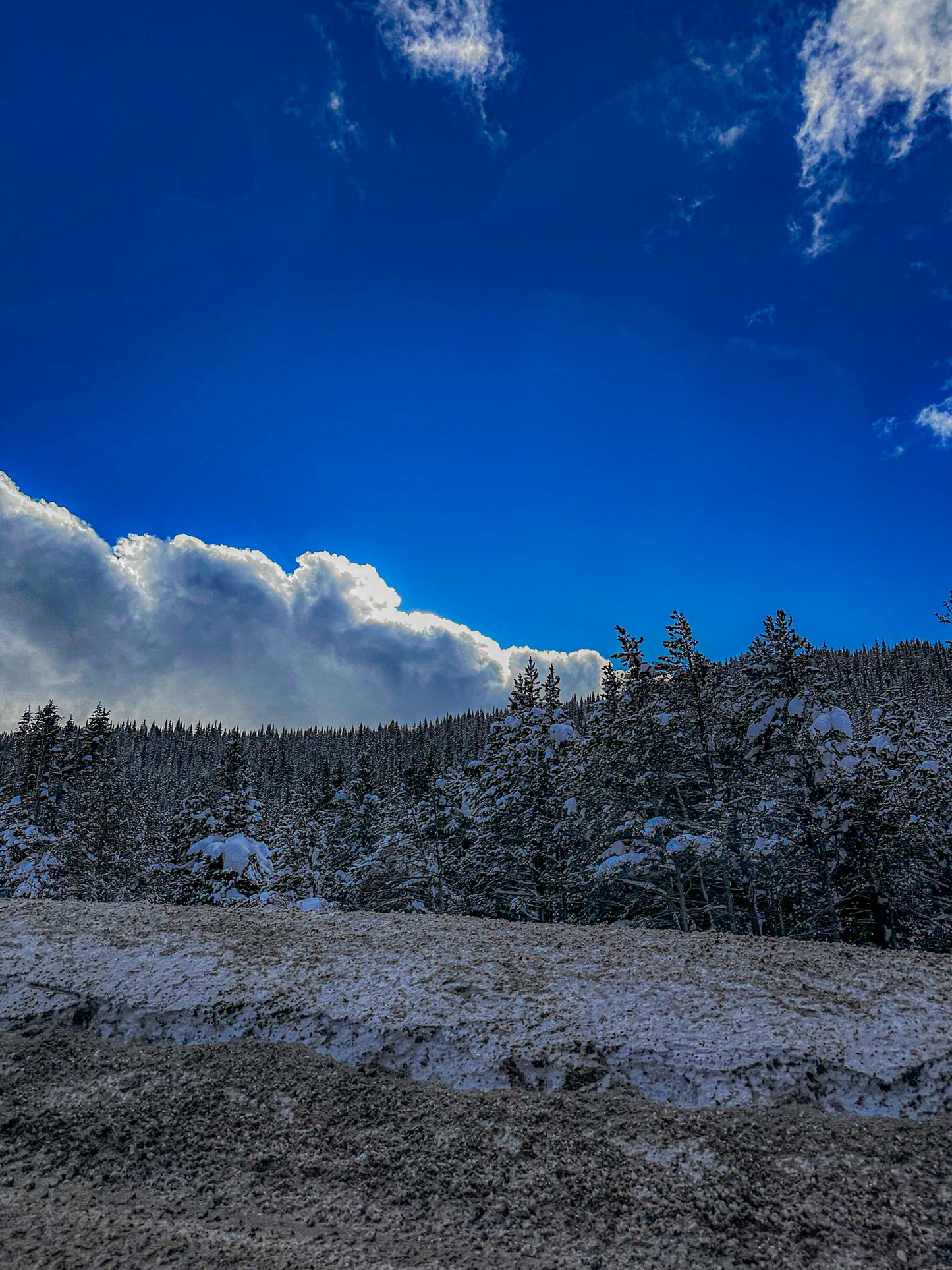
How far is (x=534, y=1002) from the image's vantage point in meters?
6.43

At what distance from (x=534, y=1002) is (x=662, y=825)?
40.0 ft

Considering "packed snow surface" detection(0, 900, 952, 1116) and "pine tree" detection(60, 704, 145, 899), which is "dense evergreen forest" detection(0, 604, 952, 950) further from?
"packed snow surface" detection(0, 900, 952, 1116)

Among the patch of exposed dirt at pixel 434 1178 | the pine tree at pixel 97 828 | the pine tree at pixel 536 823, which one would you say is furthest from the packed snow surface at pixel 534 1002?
the pine tree at pixel 97 828

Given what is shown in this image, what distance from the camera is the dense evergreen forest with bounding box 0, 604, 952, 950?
1778cm

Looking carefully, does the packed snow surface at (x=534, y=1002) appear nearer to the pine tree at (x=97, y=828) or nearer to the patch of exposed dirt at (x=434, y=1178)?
the patch of exposed dirt at (x=434, y=1178)

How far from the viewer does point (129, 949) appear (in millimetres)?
8047

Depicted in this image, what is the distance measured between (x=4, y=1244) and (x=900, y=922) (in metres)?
22.0

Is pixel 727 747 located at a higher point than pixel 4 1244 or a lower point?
higher

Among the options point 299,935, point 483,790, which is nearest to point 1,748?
point 483,790

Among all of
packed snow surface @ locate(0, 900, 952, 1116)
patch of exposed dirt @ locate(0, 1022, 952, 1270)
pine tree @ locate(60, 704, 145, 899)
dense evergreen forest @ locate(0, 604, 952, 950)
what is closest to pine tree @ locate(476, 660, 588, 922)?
dense evergreen forest @ locate(0, 604, 952, 950)

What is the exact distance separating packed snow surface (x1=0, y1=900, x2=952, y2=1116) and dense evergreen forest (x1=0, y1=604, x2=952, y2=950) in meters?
9.74

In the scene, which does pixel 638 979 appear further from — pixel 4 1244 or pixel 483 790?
pixel 483 790

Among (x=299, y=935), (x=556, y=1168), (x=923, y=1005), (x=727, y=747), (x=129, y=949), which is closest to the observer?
(x=556, y=1168)

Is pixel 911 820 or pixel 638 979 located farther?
pixel 911 820
